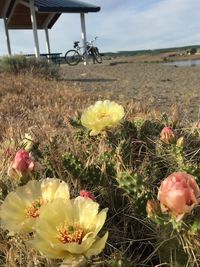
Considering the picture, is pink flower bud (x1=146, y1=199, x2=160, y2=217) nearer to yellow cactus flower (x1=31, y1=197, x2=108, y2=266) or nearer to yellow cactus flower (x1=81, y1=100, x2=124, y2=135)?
yellow cactus flower (x1=31, y1=197, x2=108, y2=266)

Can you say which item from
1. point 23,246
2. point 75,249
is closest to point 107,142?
point 23,246

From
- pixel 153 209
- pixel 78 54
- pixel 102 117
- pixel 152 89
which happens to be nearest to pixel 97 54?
pixel 78 54

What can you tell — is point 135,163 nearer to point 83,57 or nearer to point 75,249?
point 75,249

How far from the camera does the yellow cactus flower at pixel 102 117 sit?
1.68 m

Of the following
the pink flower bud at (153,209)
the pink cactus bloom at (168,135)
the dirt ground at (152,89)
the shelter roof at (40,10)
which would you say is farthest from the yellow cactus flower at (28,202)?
the shelter roof at (40,10)

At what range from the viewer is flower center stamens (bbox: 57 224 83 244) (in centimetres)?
100

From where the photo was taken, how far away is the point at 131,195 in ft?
4.60

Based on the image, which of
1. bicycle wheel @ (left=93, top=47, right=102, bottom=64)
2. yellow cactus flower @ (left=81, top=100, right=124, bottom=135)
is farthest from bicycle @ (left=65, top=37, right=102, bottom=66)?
yellow cactus flower @ (left=81, top=100, right=124, bottom=135)

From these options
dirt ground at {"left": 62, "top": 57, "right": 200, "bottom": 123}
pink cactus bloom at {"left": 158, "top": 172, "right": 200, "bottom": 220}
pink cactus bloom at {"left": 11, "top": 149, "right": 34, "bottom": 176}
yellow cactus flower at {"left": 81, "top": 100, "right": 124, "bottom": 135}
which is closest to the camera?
pink cactus bloom at {"left": 158, "top": 172, "right": 200, "bottom": 220}

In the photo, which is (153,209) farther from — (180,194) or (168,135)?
(168,135)

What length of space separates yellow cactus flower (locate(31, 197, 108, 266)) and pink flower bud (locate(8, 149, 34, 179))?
281 mm

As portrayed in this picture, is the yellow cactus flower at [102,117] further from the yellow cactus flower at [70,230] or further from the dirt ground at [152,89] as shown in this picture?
the dirt ground at [152,89]

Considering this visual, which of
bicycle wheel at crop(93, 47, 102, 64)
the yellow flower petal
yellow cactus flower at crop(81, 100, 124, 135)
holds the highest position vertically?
yellow cactus flower at crop(81, 100, 124, 135)

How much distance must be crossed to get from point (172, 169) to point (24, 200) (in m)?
0.71
